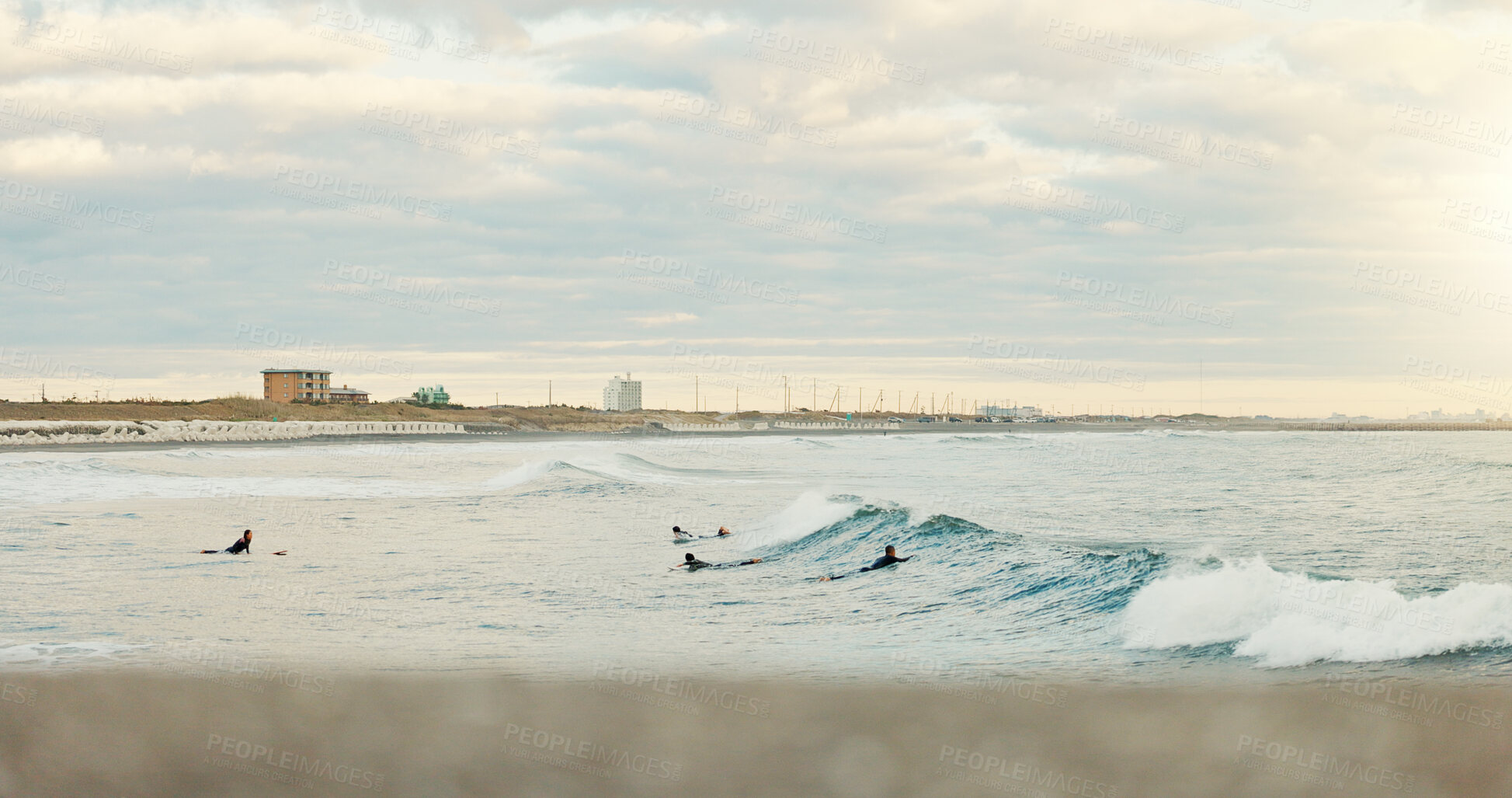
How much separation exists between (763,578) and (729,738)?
9.59 meters

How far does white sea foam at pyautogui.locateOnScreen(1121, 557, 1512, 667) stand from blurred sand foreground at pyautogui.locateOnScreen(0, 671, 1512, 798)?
141 cm

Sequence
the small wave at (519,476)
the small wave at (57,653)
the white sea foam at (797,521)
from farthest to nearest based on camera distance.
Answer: the small wave at (519,476)
the white sea foam at (797,521)
the small wave at (57,653)

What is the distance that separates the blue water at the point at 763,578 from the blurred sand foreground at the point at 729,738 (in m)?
0.93

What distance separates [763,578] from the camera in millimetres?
16562

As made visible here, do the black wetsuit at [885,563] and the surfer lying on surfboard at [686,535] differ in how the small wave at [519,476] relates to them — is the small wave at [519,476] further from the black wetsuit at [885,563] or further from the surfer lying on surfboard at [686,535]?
the black wetsuit at [885,563]

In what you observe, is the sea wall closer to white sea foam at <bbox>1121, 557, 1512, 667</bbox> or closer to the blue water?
the blue water

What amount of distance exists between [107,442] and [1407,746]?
2625 inches

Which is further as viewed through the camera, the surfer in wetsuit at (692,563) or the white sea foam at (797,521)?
the white sea foam at (797,521)

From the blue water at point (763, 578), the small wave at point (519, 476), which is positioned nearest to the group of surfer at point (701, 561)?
the blue water at point (763, 578)

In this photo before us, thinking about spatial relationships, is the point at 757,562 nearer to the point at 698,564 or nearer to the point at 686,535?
the point at 698,564

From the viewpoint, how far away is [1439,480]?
4256 centimetres

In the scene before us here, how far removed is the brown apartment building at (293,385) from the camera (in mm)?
127875

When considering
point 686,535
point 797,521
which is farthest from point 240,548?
point 797,521

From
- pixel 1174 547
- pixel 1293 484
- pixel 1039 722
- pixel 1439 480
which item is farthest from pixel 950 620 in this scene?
pixel 1439 480
